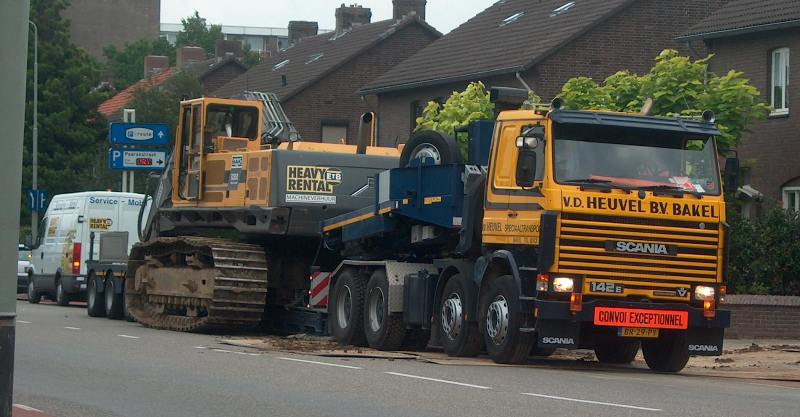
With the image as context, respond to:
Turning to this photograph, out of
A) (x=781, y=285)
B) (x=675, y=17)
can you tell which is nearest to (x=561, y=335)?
(x=781, y=285)

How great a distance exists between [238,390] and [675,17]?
35.7m

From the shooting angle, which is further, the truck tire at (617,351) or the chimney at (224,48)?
the chimney at (224,48)

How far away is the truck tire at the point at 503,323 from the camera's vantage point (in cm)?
1828

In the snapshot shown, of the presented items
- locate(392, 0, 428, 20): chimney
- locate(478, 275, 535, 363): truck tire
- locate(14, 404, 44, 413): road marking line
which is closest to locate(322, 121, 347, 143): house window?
locate(392, 0, 428, 20): chimney

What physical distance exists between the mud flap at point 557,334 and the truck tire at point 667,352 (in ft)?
5.08

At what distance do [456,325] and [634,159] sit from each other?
3.11 m

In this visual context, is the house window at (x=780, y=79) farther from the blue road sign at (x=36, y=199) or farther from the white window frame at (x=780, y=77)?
the blue road sign at (x=36, y=199)

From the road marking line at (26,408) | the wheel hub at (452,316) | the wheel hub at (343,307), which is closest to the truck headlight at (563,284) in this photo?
the wheel hub at (452,316)

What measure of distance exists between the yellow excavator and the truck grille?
6609mm

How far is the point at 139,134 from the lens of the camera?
1678 inches

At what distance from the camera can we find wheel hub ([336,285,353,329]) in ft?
73.8

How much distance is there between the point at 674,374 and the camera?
61.6ft

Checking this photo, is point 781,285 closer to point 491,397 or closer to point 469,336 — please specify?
point 469,336

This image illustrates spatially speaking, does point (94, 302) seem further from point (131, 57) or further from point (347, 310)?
point (131, 57)
